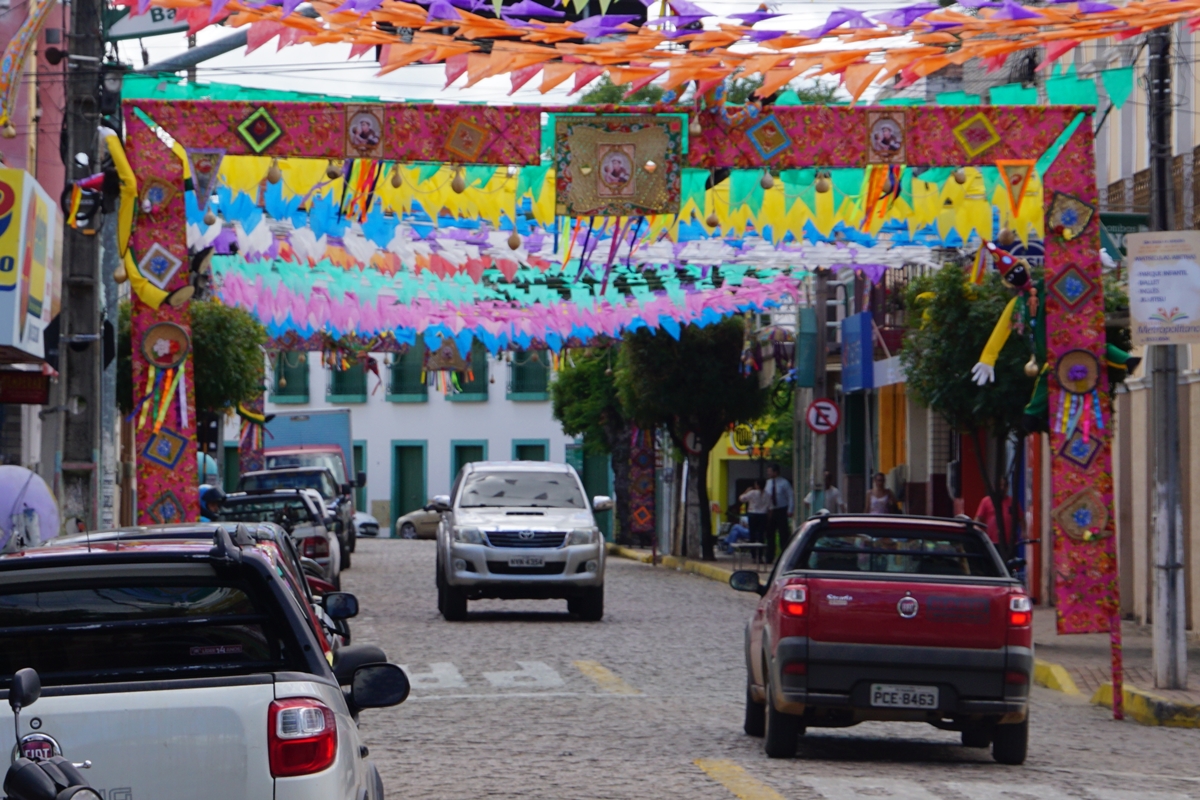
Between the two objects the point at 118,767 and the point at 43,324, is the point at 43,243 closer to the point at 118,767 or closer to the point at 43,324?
the point at 43,324

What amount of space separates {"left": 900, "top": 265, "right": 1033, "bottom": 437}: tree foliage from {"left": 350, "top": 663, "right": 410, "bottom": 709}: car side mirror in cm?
1634

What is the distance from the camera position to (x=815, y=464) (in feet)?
109

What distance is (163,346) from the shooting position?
18547mm

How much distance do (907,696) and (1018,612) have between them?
0.82 metres

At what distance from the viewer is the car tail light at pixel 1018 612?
11109 millimetres

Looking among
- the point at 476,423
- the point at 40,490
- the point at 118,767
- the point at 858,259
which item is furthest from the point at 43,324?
the point at 476,423

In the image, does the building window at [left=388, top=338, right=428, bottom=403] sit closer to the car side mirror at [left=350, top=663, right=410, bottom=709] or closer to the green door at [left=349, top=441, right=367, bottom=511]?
the green door at [left=349, top=441, right=367, bottom=511]

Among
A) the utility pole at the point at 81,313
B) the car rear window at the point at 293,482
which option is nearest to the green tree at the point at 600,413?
the car rear window at the point at 293,482

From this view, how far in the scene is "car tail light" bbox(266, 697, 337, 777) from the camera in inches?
207

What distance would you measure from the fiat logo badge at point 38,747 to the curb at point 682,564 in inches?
980

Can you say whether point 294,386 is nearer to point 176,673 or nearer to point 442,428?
Answer: point 442,428

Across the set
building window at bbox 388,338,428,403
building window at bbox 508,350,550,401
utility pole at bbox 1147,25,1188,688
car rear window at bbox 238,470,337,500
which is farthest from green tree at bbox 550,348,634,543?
utility pole at bbox 1147,25,1188,688

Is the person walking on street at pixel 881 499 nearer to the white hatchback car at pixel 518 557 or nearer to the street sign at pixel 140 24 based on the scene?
the white hatchback car at pixel 518 557

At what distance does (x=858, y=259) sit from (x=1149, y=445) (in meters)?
4.70
